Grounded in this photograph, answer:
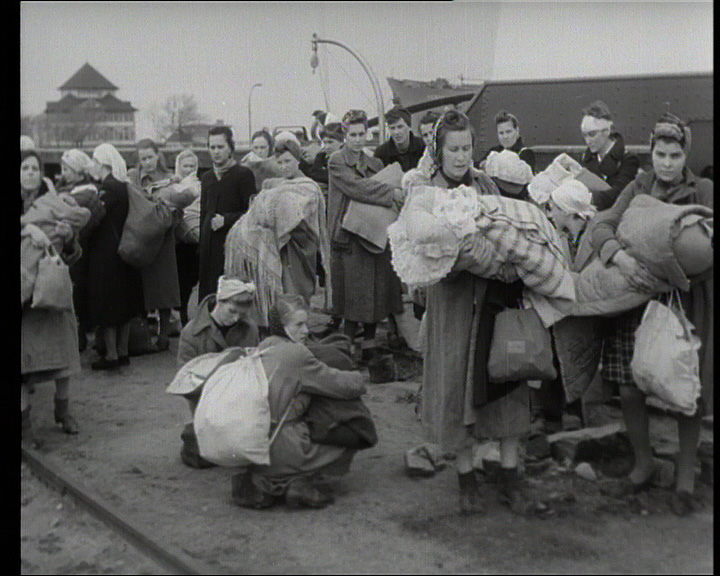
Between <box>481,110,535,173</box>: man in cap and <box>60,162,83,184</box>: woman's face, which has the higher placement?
<box>481,110,535,173</box>: man in cap

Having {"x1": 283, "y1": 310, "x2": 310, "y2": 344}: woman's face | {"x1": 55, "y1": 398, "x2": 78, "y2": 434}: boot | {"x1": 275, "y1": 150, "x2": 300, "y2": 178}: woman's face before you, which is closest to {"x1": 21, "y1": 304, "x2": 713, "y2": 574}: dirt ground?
{"x1": 55, "y1": 398, "x2": 78, "y2": 434}: boot

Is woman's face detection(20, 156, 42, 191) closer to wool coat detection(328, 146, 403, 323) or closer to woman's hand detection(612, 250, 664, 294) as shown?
wool coat detection(328, 146, 403, 323)

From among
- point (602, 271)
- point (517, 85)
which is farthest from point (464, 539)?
point (517, 85)

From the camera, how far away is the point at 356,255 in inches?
269

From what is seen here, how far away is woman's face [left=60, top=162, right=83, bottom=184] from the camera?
6.07 metres

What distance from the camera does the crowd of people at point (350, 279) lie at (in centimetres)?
418

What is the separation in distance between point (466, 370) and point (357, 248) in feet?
9.07

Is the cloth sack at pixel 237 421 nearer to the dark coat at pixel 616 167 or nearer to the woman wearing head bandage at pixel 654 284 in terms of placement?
the woman wearing head bandage at pixel 654 284

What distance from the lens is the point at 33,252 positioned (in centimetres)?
517

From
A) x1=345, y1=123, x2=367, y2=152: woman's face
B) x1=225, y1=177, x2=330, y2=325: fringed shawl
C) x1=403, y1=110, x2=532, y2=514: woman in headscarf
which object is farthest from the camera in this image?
x1=345, y1=123, x2=367, y2=152: woman's face

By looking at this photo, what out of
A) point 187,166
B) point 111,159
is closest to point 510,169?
point 111,159

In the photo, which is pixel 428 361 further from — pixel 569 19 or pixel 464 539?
pixel 569 19

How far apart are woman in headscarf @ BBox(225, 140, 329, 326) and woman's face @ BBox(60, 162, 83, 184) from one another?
1104 millimetres

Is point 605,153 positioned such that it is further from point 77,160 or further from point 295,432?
point 77,160
